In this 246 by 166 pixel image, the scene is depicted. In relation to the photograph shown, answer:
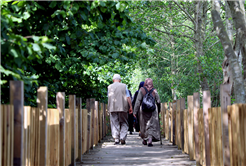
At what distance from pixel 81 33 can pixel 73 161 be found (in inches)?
88.4

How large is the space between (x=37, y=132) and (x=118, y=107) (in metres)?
6.44

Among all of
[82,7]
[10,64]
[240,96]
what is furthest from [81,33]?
[240,96]

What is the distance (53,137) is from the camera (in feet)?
17.5

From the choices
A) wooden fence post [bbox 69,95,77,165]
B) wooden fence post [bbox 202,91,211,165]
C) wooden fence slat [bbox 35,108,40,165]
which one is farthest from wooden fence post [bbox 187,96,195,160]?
wooden fence slat [bbox 35,108,40,165]

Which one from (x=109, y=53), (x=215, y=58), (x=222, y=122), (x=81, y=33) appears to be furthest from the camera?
(x=215, y=58)

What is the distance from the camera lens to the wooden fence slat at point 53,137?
202 inches

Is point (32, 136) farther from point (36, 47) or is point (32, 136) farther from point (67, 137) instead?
point (67, 137)

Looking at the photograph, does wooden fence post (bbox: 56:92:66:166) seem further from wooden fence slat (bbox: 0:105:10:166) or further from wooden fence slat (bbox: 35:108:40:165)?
wooden fence slat (bbox: 0:105:10:166)

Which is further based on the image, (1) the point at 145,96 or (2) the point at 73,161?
(1) the point at 145,96

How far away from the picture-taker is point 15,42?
11.5 ft

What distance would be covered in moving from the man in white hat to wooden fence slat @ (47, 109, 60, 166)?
537 cm

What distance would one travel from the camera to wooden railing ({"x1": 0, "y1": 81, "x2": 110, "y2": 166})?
11.4ft

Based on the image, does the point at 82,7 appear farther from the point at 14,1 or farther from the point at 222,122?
the point at 222,122

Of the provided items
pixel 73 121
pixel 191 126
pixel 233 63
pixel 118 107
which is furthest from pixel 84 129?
pixel 233 63
